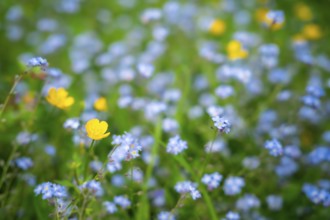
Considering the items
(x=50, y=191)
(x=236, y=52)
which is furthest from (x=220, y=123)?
(x=236, y=52)

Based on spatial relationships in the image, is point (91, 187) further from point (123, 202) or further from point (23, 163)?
point (23, 163)

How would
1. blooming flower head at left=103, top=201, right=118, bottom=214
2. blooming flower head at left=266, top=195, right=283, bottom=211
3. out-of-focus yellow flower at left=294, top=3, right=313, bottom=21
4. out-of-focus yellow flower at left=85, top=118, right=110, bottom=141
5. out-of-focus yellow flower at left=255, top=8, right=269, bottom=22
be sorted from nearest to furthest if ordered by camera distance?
1. out-of-focus yellow flower at left=85, top=118, right=110, bottom=141
2. blooming flower head at left=103, top=201, right=118, bottom=214
3. blooming flower head at left=266, top=195, right=283, bottom=211
4. out-of-focus yellow flower at left=255, top=8, right=269, bottom=22
5. out-of-focus yellow flower at left=294, top=3, right=313, bottom=21

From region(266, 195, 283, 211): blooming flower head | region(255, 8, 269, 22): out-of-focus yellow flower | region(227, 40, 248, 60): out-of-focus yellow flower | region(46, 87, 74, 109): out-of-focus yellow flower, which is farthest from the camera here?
region(255, 8, 269, 22): out-of-focus yellow flower

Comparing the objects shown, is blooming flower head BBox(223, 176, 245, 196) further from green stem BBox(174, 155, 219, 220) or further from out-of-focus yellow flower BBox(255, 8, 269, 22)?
out-of-focus yellow flower BBox(255, 8, 269, 22)

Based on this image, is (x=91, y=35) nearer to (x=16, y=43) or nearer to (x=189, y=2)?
(x=16, y=43)

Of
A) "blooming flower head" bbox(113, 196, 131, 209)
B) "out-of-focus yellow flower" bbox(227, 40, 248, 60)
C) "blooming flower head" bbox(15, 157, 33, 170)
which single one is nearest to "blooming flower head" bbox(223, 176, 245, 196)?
"blooming flower head" bbox(113, 196, 131, 209)

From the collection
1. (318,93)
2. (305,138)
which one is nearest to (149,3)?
(305,138)
